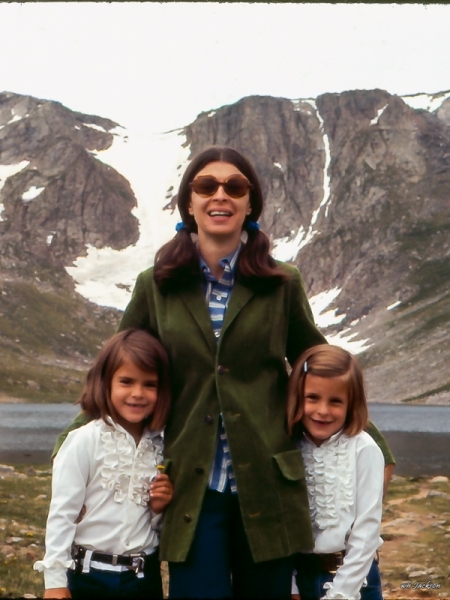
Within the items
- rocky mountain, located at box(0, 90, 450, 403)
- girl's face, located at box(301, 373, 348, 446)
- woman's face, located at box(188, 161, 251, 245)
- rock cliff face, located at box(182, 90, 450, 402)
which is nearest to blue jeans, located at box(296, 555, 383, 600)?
girl's face, located at box(301, 373, 348, 446)

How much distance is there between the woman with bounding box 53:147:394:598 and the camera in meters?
2.26

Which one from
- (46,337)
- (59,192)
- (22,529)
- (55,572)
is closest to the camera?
(55,572)

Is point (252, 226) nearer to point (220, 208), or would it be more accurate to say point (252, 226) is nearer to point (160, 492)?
point (220, 208)

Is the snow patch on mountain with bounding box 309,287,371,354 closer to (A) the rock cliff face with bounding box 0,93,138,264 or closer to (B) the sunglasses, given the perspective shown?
(A) the rock cliff face with bounding box 0,93,138,264

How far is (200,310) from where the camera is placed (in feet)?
7.79

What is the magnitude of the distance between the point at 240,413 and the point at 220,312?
347 millimetres

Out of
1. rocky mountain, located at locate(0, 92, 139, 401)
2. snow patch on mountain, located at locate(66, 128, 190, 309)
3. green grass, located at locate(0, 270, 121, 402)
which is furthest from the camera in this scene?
snow patch on mountain, located at locate(66, 128, 190, 309)

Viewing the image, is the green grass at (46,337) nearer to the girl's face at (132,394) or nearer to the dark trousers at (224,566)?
the girl's face at (132,394)

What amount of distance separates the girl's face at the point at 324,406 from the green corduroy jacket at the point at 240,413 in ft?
0.30

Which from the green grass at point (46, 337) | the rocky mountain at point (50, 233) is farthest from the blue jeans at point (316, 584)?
the green grass at point (46, 337)

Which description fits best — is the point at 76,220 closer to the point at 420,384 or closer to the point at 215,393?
the point at 420,384

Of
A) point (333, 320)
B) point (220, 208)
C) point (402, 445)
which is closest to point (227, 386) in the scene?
point (220, 208)

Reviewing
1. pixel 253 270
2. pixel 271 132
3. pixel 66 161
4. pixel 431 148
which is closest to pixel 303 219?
pixel 271 132

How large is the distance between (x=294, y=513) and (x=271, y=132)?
8881 centimetres
